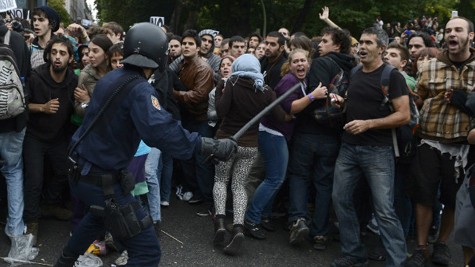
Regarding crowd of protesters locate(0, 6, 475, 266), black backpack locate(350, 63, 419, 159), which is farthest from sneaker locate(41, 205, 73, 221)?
black backpack locate(350, 63, 419, 159)

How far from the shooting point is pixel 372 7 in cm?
3119

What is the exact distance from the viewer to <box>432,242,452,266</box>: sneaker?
5219 mm

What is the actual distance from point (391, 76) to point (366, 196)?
5.08 feet

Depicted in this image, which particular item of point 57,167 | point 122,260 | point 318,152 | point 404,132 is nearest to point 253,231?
point 318,152

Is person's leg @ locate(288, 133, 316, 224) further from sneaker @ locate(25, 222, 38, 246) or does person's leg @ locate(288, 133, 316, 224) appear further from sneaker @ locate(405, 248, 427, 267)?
sneaker @ locate(25, 222, 38, 246)

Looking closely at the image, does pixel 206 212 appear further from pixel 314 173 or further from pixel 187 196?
pixel 314 173

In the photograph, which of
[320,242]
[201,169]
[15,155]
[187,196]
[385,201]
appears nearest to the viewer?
[385,201]

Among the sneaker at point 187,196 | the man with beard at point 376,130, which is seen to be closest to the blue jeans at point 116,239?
the man with beard at point 376,130

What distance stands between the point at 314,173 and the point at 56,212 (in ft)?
8.89

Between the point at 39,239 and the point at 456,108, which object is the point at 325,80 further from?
the point at 39,239

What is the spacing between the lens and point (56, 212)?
19.2 feet

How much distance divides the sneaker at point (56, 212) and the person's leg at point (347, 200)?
2.79m

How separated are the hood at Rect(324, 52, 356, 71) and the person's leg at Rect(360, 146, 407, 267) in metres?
1.02

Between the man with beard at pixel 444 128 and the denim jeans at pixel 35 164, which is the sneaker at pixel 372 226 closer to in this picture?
the man with beard at pixel 444 128
